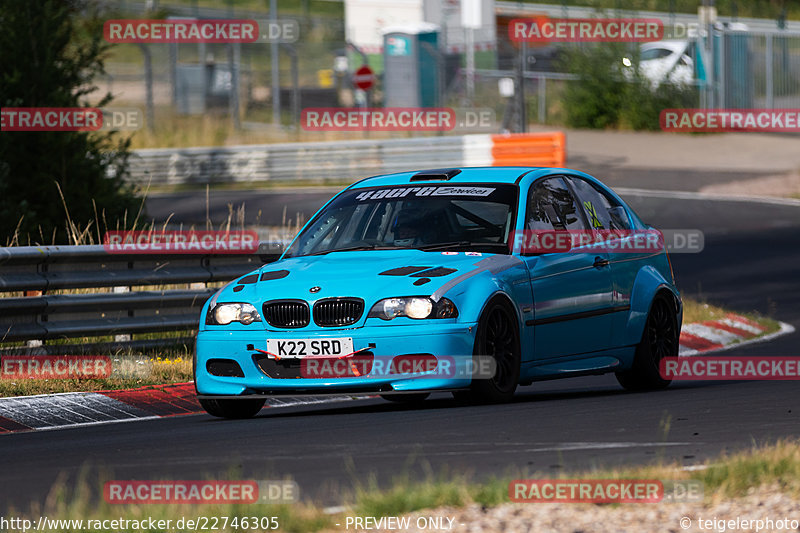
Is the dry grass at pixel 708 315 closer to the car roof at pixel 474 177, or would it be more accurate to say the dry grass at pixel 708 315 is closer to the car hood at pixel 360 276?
the car roof at pixel 474 177

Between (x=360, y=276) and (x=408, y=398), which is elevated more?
(x=360, y=276)

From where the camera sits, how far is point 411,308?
8.26 meters

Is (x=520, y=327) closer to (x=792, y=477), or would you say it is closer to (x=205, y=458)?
(x=205, y=458)

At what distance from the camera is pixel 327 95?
4197 centimetres

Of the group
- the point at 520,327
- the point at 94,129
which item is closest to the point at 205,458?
the point at 520,327

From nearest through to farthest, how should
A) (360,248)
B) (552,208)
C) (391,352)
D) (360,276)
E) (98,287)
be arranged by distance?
(391,352) → (360,276) → (360,248) → (552,208) → (98,287)

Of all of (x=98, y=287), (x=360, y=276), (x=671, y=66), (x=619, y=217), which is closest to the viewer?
(x=360, y=276)

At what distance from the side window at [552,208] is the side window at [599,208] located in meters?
0.14

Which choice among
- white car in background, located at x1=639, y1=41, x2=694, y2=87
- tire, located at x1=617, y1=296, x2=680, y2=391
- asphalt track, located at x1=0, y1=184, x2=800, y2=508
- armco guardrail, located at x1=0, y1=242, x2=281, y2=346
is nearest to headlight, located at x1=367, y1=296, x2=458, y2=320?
asphalt track, located at x1=0, y1=184, x2=800, y2=508

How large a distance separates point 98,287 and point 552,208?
3797mm

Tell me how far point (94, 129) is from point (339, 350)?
9.69 m

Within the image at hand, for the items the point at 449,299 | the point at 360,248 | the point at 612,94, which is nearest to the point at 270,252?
the point at 360,248

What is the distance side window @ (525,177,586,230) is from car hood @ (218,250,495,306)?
683 mm

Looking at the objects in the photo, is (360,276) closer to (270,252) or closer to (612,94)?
(270,252)
